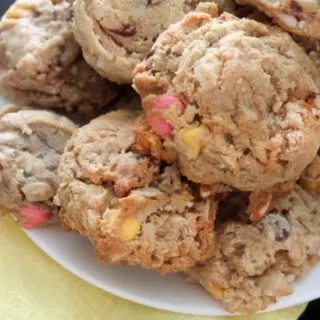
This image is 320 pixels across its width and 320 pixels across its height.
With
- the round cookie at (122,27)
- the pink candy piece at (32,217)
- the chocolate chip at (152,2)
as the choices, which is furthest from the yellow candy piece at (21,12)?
the pink candy piece at (32,217)

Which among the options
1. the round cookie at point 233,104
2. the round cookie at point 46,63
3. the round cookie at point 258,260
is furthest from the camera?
→ the round cookie at point 46,63

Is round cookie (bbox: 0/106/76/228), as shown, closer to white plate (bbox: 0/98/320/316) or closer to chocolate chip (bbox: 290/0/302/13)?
white plate (bbox: 0/98/320/316)

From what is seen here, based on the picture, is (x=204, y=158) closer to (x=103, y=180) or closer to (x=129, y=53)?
(x=103, y=180)

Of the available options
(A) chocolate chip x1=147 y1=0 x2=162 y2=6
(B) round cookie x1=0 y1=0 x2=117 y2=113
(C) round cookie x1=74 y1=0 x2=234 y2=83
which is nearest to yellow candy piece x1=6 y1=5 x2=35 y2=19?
(B) round cookie x1=0 y1=0 x2=117 y2=113

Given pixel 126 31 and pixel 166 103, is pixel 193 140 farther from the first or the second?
pixel 126 31

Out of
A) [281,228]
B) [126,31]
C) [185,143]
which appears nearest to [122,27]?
[126,31]

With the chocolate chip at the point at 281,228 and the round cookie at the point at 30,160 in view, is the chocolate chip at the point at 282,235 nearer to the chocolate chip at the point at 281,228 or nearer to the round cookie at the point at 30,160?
the chocolate chip at the point at 281,228
